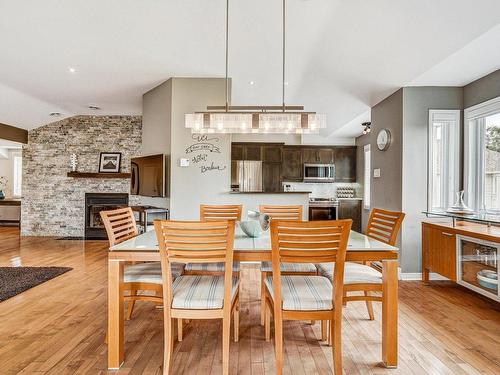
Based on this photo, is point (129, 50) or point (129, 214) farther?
point (129, 50)

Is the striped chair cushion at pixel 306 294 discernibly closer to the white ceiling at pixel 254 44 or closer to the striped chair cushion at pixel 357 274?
the striped chair cushion at pixel 357 274

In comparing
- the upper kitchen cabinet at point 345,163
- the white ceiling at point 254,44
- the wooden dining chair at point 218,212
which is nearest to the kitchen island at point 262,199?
the wooden dining chair at point 218,212

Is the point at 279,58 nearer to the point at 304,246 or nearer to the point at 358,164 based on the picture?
the point at 304,246

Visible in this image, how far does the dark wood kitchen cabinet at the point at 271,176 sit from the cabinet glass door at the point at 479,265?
200 inches

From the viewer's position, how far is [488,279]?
9.87 ft

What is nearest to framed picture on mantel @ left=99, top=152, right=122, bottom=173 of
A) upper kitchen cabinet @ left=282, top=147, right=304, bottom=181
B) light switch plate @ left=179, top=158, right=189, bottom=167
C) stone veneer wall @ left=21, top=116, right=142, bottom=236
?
stone veneer wall @ left=21, top=116, right=142, bottom=236

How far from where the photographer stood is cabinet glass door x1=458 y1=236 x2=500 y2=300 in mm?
2951

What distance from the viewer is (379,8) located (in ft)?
9.64

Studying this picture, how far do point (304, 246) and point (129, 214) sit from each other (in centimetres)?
167

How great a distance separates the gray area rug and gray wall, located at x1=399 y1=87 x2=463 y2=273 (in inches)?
176

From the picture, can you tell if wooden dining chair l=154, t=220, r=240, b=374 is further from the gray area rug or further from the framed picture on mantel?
the framed picture on mantel

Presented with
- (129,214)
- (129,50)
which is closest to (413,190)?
(129,214)

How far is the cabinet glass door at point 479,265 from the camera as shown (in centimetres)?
295

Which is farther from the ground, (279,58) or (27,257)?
(279,58)
